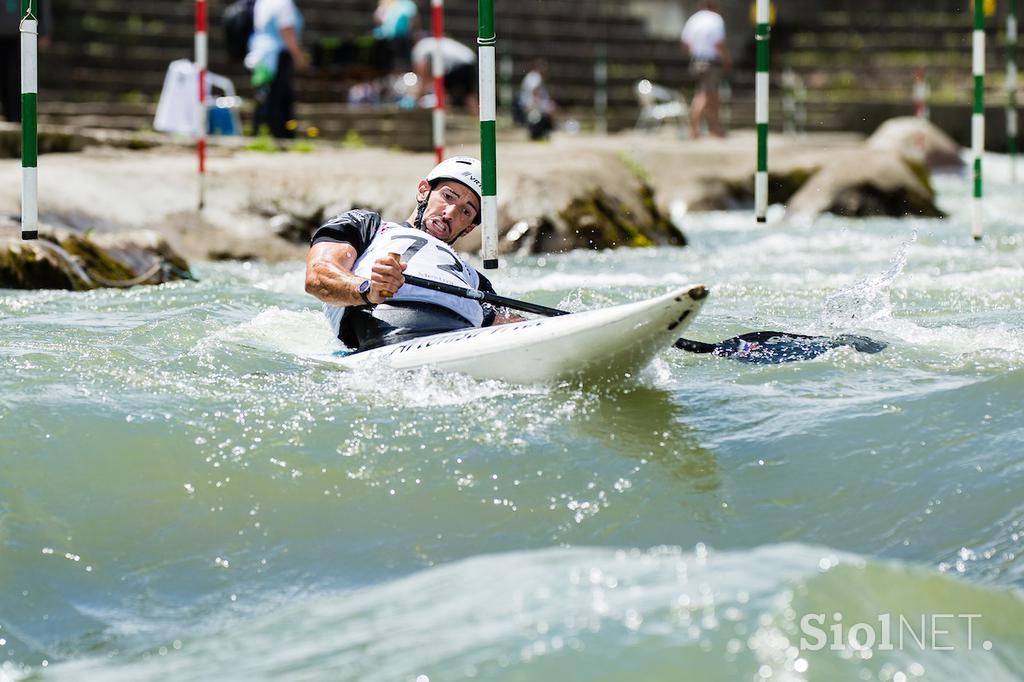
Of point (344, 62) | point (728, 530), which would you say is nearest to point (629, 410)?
point (728, 530)

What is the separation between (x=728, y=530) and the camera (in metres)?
3.84

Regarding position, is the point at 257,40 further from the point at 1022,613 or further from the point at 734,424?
the point at 1022,613

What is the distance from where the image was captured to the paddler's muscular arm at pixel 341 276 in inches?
193

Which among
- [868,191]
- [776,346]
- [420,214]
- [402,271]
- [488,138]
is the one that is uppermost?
[488,138]

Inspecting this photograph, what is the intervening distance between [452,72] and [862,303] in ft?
36.2

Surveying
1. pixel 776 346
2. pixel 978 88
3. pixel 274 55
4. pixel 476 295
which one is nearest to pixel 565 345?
pixel 476 295

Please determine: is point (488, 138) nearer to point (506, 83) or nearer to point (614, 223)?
point (614, 223)

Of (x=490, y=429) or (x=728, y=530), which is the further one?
(x=490, y=429)

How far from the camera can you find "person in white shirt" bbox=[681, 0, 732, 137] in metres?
17.0

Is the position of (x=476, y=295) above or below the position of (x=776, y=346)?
above

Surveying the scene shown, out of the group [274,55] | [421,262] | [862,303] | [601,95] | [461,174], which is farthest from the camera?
[601,95]

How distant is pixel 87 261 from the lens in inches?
310

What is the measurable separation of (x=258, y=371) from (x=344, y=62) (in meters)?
12.7

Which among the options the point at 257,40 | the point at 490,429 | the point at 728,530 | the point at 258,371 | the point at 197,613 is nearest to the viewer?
the point at 197,613
